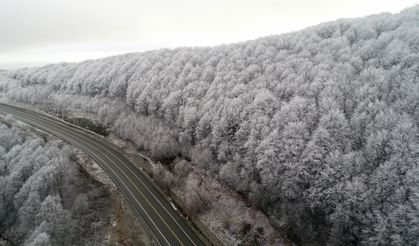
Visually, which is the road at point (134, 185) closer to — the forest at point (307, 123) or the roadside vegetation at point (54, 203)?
the roadside vegetation at point (54, 203)

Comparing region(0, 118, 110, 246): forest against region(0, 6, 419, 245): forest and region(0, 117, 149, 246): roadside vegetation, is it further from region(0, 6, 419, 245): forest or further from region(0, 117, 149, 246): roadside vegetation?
region(0, 6, 419, 245): forest

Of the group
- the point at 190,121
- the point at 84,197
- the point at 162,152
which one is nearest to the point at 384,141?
the point at 190,121

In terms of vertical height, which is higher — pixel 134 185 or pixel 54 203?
pixel 54 203

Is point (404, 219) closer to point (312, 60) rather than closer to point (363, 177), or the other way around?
point (363, 177)

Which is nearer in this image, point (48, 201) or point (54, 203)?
point (54, 203)

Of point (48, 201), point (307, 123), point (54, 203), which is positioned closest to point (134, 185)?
point (54, 203)

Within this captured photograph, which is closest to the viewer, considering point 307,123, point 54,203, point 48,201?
point 54,203

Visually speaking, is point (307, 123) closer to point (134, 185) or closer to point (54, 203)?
point (134, 185)

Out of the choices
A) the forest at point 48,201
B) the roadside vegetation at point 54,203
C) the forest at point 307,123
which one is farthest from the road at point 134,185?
the forest at point 307,123
